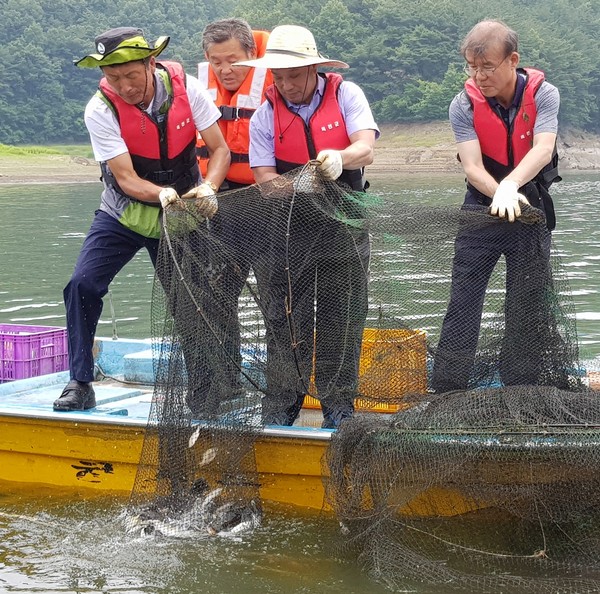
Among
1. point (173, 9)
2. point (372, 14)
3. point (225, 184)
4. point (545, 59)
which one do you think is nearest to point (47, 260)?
point (225, 184)

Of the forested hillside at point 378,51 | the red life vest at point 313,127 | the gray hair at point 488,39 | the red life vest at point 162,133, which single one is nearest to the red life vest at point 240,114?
the red life vest at point 162,133

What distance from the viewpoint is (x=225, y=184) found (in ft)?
23.8

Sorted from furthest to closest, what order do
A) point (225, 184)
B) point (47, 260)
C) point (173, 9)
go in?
1. point (173, 9)
2. point (47, 260)
3. point (225, 184)

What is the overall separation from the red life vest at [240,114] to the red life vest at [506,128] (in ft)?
4.63

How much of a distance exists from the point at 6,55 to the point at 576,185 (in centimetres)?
5696

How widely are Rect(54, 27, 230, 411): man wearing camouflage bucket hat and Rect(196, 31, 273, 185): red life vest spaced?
275mm

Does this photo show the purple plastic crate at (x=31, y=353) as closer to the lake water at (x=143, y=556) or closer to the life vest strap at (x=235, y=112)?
the lake water at (x=143, y=556)

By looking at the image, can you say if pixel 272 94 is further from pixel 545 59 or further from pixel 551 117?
pixel 545 59

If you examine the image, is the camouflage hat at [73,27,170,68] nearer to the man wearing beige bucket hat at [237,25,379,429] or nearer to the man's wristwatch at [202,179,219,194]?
the man wearing beige bucket hat at [237,25,379,429]

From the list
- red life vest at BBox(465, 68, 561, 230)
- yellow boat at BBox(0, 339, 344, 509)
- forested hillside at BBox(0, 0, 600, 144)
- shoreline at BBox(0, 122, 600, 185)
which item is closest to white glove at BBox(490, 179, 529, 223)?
red life vest at BBox(465, 68, 561, 230)

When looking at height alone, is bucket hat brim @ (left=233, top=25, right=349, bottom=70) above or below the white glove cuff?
above

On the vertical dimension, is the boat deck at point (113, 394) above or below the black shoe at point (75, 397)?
below

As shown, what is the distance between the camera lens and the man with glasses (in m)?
6.23

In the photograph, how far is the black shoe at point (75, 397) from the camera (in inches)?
278
